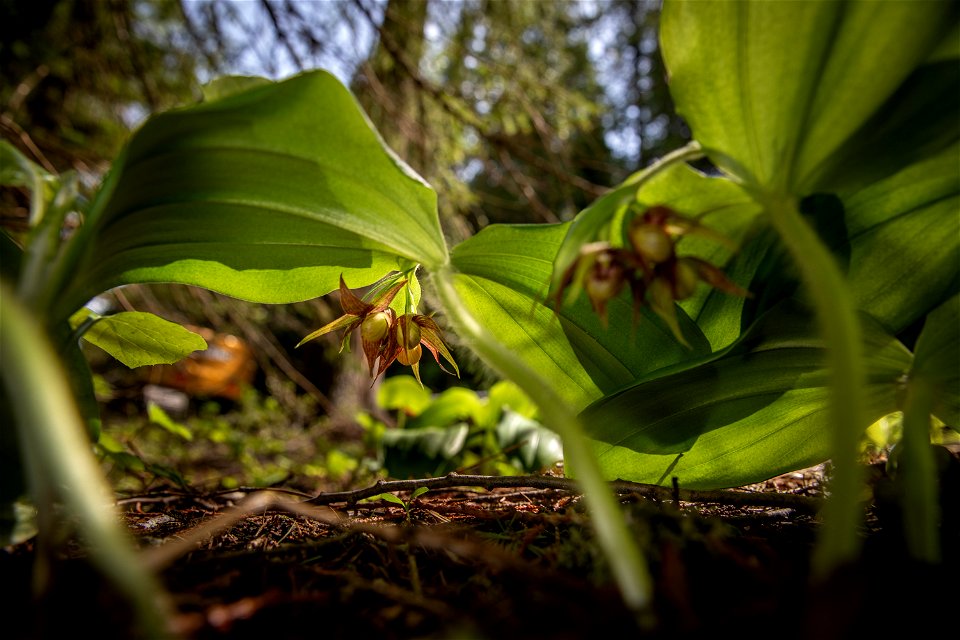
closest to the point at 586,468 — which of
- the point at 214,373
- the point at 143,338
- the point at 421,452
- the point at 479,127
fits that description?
the point at 143,338

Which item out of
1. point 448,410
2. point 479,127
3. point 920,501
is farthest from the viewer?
point 479,127

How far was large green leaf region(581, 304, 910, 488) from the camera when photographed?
0.53 meters

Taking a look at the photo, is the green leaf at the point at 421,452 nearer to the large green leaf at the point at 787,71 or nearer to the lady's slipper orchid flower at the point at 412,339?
the lady's slipper orchid flower at the point at 412,339

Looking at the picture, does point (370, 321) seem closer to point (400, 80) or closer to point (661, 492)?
point (661, 492)

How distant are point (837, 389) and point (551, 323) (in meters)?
0.29

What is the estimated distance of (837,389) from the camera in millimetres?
363

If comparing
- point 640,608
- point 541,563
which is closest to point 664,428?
point 541,563

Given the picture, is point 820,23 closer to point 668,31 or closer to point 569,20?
point 668,31

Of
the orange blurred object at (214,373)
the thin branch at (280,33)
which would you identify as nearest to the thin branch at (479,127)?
the thin branch at (280,33)

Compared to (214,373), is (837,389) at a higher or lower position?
lower

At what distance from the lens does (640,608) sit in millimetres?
299

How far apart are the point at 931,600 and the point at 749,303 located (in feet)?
0.97

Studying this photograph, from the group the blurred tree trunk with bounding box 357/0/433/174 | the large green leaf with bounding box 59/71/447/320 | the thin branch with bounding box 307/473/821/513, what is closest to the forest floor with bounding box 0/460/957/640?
the thin branch with bounding box 307/473/821/513

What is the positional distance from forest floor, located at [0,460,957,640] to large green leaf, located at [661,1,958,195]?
11.8 inches
